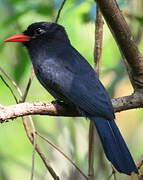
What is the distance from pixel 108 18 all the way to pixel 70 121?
1.35m

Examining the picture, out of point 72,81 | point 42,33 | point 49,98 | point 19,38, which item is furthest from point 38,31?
point 49,98

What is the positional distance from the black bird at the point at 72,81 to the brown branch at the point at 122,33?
1.37 feet

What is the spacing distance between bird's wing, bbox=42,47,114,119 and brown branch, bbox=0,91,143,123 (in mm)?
163

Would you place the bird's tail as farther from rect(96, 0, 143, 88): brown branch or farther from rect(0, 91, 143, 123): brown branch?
rect(96, 0, 143, 88): brown branch

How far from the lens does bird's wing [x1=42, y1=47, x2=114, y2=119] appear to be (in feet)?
12.3

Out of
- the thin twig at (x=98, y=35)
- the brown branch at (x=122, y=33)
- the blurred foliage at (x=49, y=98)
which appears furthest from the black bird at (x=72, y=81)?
the brown branch at (x=122, y=33)

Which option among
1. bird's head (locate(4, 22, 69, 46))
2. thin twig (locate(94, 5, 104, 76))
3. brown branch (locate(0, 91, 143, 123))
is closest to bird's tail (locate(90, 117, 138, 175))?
brown branch (locate(0, 91, 143, 123))

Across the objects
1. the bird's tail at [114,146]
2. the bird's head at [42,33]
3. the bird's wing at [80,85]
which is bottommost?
the bird's tail at [114,146]

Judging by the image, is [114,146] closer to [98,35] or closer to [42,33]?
[98,35]

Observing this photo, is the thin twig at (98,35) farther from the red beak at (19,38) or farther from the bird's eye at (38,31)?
the bird's eye at (38,31)

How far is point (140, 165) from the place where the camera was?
3.26 metres

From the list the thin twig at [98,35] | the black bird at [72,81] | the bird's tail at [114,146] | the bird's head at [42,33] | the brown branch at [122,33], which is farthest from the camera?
the bird's head at [42,33]

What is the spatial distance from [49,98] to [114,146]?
1697 millimetres

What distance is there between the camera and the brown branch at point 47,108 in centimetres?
309
